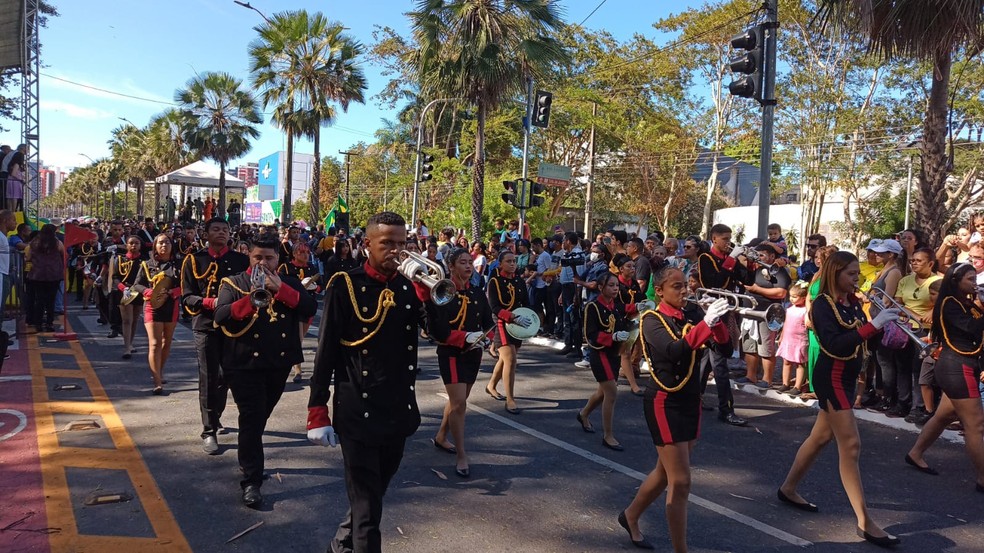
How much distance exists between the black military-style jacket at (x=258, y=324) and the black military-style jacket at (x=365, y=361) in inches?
60.5

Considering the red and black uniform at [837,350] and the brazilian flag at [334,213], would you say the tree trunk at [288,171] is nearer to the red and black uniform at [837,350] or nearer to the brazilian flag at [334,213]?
the brazilian flag at [334,213]

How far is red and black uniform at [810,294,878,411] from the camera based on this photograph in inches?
188

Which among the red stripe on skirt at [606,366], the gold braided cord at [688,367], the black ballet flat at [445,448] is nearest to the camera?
the gold braided cord at [688,367]

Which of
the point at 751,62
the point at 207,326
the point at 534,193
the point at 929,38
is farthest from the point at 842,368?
the point at 534,193

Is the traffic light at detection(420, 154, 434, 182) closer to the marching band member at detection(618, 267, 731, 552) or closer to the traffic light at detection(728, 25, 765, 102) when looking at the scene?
the traffic light at detection(728, 25, 765, 102)

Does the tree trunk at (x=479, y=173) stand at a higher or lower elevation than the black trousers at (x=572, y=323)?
higher

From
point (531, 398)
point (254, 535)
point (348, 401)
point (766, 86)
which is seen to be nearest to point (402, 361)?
point (348, 401)

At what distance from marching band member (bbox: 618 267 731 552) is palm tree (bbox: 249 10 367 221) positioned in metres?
25.8

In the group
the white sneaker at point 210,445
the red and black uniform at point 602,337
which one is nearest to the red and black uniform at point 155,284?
the white sneaker at point 210,445

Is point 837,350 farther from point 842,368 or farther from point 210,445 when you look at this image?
point 210,445

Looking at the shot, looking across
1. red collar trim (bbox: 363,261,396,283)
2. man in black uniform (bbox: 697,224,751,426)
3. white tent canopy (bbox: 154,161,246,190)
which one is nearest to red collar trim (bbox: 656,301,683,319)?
red collar trim (bbox: 363,261,396,283)

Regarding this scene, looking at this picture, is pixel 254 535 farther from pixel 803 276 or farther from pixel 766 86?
pixel 766 86

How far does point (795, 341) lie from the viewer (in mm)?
8766

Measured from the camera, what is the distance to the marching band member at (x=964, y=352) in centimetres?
557
